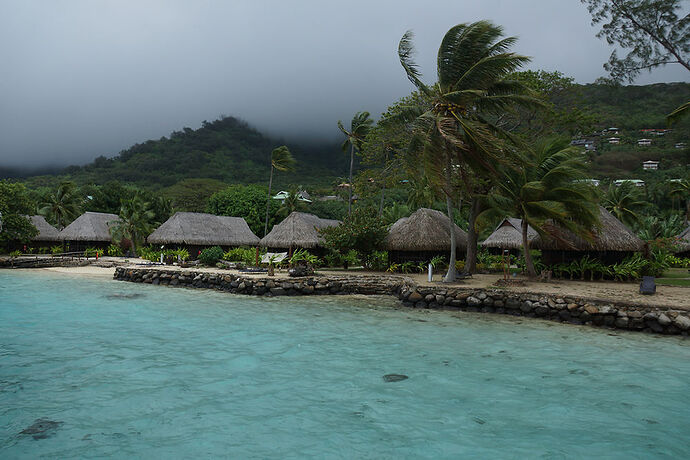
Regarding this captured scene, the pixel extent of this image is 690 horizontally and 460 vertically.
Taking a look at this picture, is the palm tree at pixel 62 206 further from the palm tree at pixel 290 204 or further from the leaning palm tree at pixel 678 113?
the leaning palm tree at pixel 678 113

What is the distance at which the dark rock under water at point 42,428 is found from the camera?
4.07m

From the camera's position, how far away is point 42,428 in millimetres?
4203

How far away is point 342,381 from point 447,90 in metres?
10.1

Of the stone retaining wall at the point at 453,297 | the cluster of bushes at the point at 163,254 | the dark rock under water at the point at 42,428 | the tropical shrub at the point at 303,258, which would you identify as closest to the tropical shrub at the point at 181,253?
the cluster of bushes at the point at 163,254

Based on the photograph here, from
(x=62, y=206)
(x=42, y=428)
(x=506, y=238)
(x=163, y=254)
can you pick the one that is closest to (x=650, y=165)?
(x=506, y=238)

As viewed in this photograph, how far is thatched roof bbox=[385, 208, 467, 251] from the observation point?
55.4 ft

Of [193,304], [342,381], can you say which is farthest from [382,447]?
[193,304]

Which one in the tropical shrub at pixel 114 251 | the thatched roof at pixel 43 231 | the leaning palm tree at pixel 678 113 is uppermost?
the leaning palm tree at pixel 678 113

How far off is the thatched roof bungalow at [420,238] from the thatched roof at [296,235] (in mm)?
3545

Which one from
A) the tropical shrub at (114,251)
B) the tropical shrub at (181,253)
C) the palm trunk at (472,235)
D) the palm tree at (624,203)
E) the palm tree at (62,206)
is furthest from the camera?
the palm tree at (62,206)

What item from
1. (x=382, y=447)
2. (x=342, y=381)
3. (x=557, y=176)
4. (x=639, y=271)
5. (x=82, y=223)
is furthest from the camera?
(x=82, y=223)

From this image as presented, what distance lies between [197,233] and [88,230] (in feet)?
32.0

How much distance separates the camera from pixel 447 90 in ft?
42.9

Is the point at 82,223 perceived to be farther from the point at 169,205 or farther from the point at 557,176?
the point at 557,176
